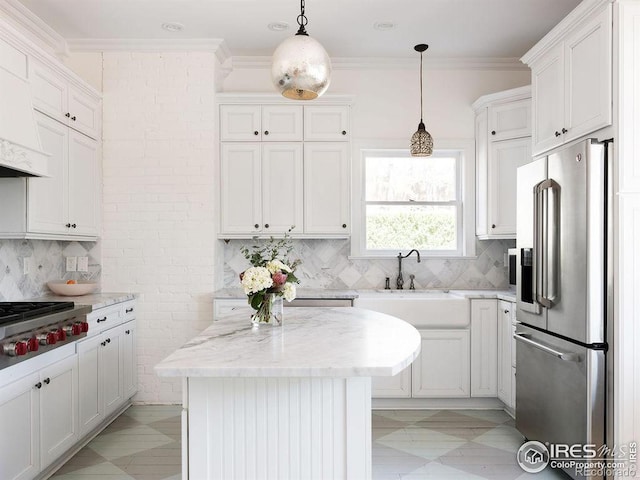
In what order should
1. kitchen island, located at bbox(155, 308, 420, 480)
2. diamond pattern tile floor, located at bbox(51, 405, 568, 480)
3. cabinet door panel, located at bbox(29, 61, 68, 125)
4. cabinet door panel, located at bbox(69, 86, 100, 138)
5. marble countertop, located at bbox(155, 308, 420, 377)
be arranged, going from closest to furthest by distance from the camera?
1. marble countertop, located at bbox(155, 308, 420, 377)
2. kitchen island, located at bbox(155, 308, 420, 480)
3. diamond pattern tile floor, located at bbox(51, 405, 568, 480)
4. cabinet door panel, located at bbox(29, 61, 68, 125)
5. cabinet door panel, located at bbox(69, 86, 100, 138)

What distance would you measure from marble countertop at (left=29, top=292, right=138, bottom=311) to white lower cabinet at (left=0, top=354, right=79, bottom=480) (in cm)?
41

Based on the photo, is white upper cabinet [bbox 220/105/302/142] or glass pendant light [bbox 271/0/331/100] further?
white upper cabinet [bbox 220/105/302/142]

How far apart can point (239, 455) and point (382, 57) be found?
362 cm

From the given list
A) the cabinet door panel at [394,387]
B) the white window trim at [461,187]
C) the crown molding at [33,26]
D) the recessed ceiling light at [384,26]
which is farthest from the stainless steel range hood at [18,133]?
the cabinet door panel at [394,387]

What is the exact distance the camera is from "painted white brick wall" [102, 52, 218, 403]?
3941 millimetres

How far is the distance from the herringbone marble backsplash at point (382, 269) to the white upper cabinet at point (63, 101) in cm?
160

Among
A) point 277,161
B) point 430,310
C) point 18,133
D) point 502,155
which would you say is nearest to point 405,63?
point 502,155

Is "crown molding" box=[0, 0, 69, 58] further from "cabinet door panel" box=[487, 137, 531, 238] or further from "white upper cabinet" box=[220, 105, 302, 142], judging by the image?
"cabinet door panel" box=[487, 137, 531, 238]

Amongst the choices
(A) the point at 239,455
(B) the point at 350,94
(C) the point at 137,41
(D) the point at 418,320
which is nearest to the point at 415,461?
(D) the point at 418,320

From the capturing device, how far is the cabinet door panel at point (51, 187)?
2973mm

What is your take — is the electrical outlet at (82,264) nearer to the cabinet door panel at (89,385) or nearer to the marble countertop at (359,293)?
the cabinet door panel at (89,385)

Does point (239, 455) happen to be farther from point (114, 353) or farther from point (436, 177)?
point (436, 177)

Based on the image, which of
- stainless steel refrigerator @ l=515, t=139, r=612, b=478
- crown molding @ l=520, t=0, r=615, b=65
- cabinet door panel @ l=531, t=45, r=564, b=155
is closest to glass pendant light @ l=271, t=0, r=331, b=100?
stainless steel refrigerator @ l=515, t=139, r=612, b=478

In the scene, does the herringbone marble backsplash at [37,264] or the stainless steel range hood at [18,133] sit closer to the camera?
the stainless steel range hood at [18,133]
